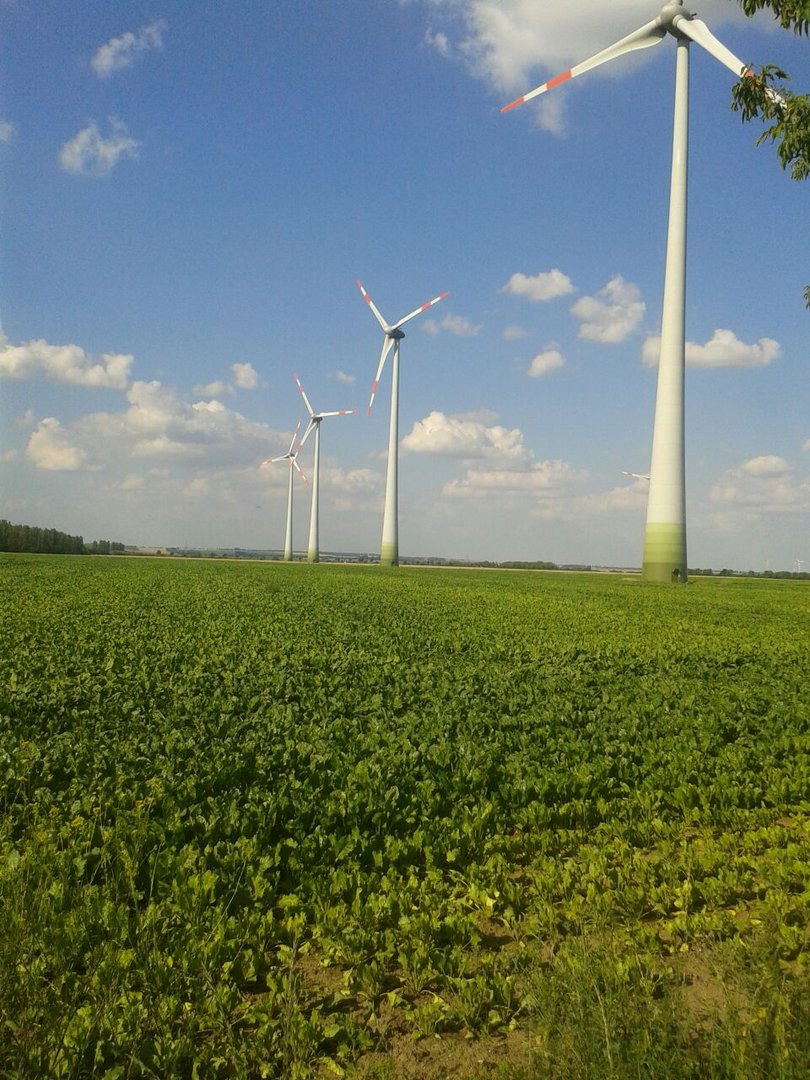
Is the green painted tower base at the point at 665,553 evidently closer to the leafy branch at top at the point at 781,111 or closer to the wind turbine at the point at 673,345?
the wind turbine at the point at 673,345

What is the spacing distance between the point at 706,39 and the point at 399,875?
53.5 m

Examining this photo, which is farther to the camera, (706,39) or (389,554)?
(389,554)

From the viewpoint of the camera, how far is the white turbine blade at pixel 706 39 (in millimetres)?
41312

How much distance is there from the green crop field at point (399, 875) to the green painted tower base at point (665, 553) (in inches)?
1739

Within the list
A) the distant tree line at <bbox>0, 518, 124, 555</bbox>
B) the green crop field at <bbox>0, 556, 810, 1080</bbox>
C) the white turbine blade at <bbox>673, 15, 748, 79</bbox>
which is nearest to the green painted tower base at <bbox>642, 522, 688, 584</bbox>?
the white turbine blade at <bbox>673, 15, 748, 79</bbox>

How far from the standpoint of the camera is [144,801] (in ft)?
27.0

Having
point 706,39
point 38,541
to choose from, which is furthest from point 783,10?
point 38,541

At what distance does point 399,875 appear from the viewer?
6918 mm

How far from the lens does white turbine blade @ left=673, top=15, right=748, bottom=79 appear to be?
41.3m

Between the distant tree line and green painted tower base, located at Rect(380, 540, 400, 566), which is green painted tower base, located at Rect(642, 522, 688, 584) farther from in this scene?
the distant tree line

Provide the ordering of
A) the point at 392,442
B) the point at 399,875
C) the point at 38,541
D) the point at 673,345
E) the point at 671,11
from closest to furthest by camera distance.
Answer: the point at 399,875, the point at 671,11, the point at 673,345, the point at 392,442, the point at 38,541

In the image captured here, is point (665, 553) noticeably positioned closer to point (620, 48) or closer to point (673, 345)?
point (673, 345)

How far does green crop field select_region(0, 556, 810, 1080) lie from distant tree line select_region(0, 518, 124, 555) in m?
143

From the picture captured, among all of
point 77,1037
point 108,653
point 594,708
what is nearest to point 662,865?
point 77,1037
